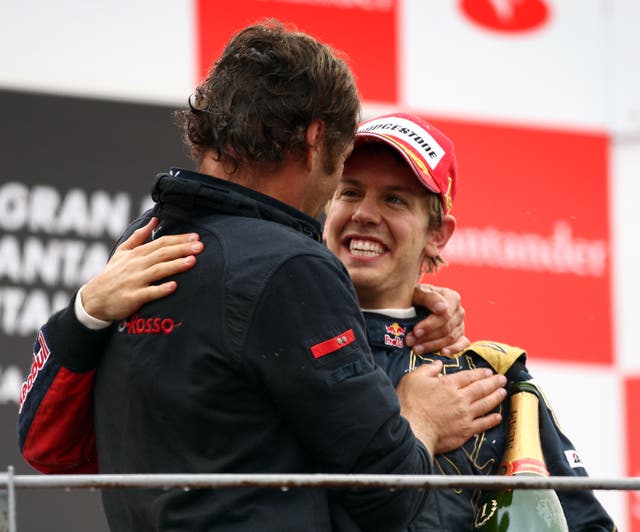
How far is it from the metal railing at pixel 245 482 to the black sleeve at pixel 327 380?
0.30 ft

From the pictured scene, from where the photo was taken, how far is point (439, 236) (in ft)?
9.11

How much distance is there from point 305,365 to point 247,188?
298mm

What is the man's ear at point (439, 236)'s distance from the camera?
108 inches

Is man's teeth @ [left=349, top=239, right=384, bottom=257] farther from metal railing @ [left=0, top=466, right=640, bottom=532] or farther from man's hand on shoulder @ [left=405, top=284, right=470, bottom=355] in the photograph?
metal railing @ [left=0, top=466, right=640, bottom=532]

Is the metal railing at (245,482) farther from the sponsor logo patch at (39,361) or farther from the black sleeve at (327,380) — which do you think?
the sponsor logo patch at (39,361)

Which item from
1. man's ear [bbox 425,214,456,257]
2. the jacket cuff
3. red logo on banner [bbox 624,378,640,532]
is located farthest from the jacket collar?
red logo on banner [bbox 624,378,640,532]

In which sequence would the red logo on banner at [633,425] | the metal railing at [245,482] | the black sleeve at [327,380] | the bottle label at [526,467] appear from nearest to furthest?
1. the metal railing at [245,482]
2. the black sleeve at [327,380]
3. the bottle label at [526,467]
4. the red logo on banner at [633,425]

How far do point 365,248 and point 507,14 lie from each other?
3.11 meters

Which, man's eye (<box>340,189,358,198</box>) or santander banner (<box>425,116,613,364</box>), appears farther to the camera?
santander banner (<box>425,116,613,364</box>)

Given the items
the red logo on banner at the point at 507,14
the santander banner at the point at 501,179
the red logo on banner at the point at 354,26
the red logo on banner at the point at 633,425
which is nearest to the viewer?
the red logo on banner at the point at 354,26

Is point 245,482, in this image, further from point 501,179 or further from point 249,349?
point 501,179

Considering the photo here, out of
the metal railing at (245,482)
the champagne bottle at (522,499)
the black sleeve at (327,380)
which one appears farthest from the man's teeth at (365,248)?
the metal railing at (245,482)

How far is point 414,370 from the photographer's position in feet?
8.05

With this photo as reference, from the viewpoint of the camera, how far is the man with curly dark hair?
6.57 feet
